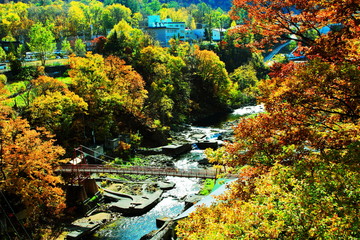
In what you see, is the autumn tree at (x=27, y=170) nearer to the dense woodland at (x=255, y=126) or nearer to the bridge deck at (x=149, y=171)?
the dense woodland at (x=255, y=126)

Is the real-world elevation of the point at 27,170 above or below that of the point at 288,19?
below

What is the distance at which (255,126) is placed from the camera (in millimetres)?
9523

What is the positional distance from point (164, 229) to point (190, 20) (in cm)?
8718

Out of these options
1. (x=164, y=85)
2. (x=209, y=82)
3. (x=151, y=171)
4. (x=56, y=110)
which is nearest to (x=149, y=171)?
(x=151, y=171)

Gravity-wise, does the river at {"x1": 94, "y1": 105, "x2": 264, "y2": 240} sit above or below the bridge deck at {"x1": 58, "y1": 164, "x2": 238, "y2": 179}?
below

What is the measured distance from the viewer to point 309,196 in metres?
5.97

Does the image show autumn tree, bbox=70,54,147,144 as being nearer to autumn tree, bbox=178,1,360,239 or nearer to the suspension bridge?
the suspension bridge

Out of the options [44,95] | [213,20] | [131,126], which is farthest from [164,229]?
[213,20]

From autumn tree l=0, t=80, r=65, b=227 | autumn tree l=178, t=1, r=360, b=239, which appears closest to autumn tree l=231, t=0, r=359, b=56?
autumn tree l=178, t=1, r=360, b=239

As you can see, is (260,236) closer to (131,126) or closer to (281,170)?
(281,170)

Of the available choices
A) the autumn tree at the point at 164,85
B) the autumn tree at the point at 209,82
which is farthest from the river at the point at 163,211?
the autumn tree at the point at 209,82

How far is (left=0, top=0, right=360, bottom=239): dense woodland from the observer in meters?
6.02

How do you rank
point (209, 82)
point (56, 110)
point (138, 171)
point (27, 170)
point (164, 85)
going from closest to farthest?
point (27, 170)
point (138, 171)
point (56, 110)
point (164, 85)
point (209, 82)

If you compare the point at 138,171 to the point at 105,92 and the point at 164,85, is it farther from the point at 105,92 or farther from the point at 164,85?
the point at 164,85
